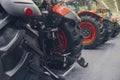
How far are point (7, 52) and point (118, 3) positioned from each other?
19.0 m

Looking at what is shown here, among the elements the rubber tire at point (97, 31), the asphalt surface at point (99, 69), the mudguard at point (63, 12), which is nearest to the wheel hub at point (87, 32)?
the rubber tire at point (97, 31)

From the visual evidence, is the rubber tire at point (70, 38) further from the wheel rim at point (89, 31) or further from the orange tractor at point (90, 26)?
the wheel rim at point (89, 31)

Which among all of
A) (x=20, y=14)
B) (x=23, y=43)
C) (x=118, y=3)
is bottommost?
(x=118, y=3)

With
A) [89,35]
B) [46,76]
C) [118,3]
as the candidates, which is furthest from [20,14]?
[118,3]

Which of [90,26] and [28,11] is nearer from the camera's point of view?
[28,11]

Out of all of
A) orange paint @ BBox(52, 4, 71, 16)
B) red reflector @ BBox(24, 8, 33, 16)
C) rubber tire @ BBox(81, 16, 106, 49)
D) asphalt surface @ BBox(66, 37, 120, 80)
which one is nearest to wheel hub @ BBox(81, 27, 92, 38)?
rubber tire @ BBox(81, 16, 106, 49)

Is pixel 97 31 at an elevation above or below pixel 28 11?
below

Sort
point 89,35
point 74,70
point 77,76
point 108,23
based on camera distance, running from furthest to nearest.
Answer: point 108,23
point 89,35
point 74,70
point 77,76

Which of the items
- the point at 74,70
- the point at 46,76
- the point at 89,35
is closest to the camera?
the point at 46,76

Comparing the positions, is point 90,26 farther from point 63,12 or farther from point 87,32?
point 63,12

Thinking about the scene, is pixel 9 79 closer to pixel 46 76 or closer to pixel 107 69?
pixel 46 76

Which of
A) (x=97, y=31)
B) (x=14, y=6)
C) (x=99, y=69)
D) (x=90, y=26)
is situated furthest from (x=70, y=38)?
(x=90, y=26)

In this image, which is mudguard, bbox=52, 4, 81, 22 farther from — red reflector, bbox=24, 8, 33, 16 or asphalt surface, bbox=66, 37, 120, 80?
red reflector, bbox=24, 8, 33, 16

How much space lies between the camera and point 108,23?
9.77 m
